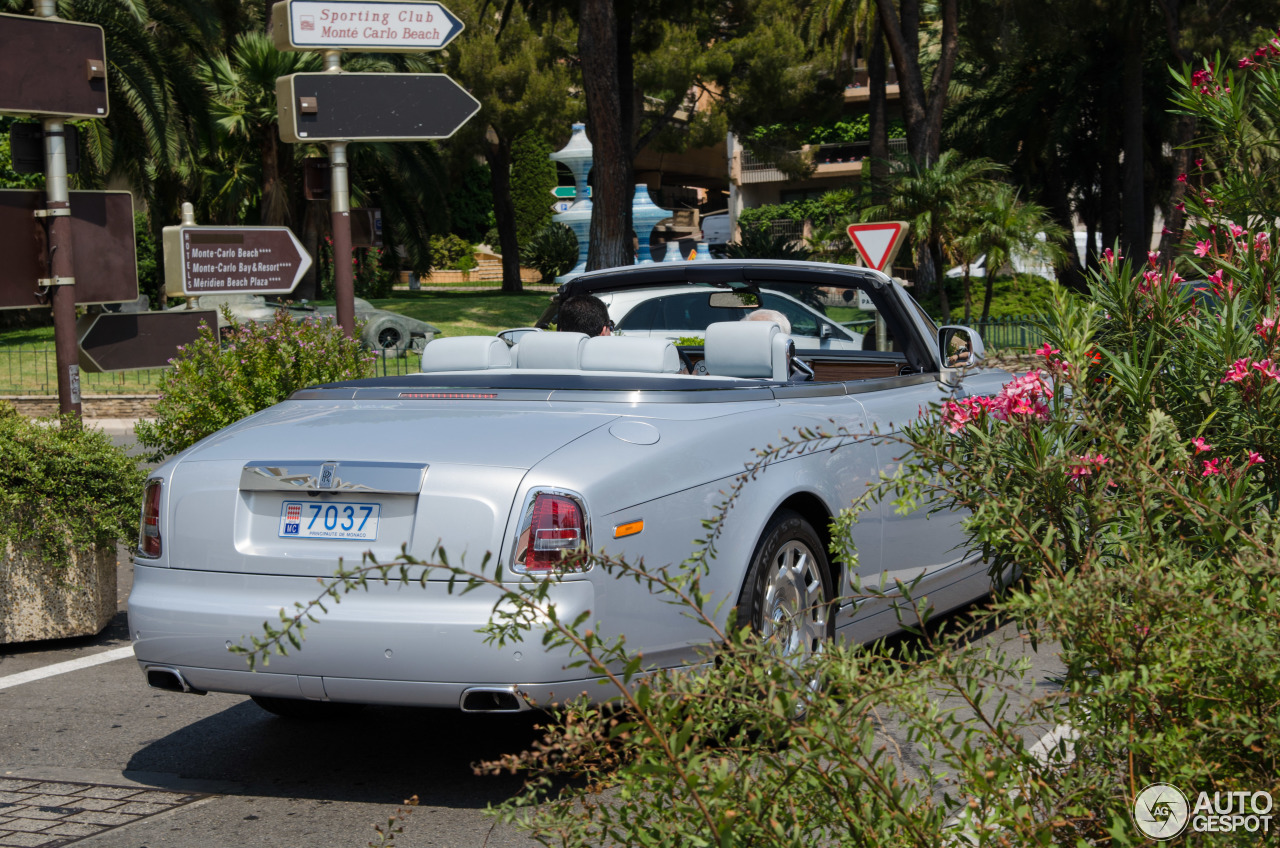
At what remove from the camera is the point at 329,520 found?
13.5ft

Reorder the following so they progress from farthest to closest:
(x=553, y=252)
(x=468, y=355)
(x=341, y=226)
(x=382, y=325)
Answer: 1. (x=553, y=252)
2. (x=382, y=325)
3. (x=341, y=226)
4. (x=468, y=355)

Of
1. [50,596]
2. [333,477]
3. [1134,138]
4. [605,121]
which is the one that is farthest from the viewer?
[1134,138]

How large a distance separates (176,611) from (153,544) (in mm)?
296

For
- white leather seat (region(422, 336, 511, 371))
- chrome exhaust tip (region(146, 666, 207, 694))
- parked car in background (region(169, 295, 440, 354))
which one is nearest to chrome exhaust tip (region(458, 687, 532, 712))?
chrome exhaust tip (region(146, 666, 207, 694))

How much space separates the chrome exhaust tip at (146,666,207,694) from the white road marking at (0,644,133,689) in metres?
1.89

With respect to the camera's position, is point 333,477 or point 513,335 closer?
point 333,477

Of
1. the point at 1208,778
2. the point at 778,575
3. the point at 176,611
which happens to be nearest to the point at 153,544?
the point at 176,611

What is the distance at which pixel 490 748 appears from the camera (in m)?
4.82

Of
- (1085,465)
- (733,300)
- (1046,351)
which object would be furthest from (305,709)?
(1085,465)

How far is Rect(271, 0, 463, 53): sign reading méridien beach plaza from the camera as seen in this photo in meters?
8.44

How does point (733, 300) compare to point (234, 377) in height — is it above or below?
above

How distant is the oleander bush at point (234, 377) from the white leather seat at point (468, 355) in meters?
2.50

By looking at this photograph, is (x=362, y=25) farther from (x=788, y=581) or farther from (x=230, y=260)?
(x=788, y=581)

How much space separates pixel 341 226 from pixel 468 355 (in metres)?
3.99
